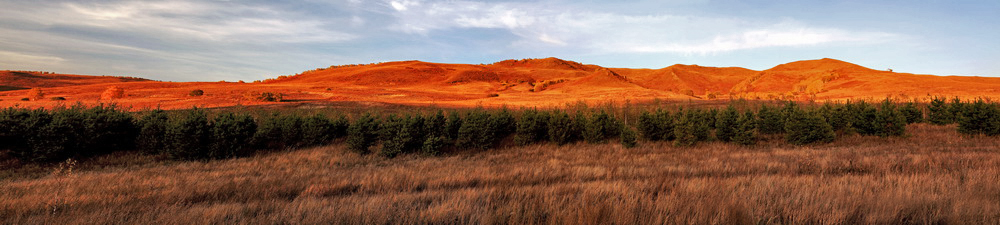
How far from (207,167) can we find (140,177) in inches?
60.0

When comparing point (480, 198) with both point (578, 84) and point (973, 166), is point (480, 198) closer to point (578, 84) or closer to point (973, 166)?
point (973, 166)

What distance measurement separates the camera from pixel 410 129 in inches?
414

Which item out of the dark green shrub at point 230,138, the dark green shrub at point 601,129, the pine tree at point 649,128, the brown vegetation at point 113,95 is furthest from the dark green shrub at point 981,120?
the brown vegetation at point 113,95

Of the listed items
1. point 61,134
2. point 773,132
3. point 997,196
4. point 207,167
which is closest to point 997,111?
point 773,132

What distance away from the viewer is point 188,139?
9.41 m

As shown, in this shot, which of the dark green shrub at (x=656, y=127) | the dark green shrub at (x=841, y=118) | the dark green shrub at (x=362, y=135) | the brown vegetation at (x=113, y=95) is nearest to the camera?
the dark green shrub at (x=362, y=135)

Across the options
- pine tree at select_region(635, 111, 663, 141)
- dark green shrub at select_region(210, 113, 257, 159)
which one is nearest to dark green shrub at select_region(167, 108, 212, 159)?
dark green shrub at select_region(210, 113, 257, 159)

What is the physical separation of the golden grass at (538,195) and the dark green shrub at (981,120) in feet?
24.4

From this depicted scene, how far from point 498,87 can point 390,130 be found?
142ft

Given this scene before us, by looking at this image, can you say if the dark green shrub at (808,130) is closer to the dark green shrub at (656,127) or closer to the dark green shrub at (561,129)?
the dark green shrub at (656,127)

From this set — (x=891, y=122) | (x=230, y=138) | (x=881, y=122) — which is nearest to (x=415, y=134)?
(x=230, y=138)

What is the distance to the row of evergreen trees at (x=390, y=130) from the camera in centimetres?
911

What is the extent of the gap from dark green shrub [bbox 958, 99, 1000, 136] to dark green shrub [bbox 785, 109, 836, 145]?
5.53 m

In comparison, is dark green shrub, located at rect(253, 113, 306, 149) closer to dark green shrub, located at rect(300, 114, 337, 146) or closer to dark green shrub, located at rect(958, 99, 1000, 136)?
dark green shrub, located at rect(300, 114, 337, 146)
